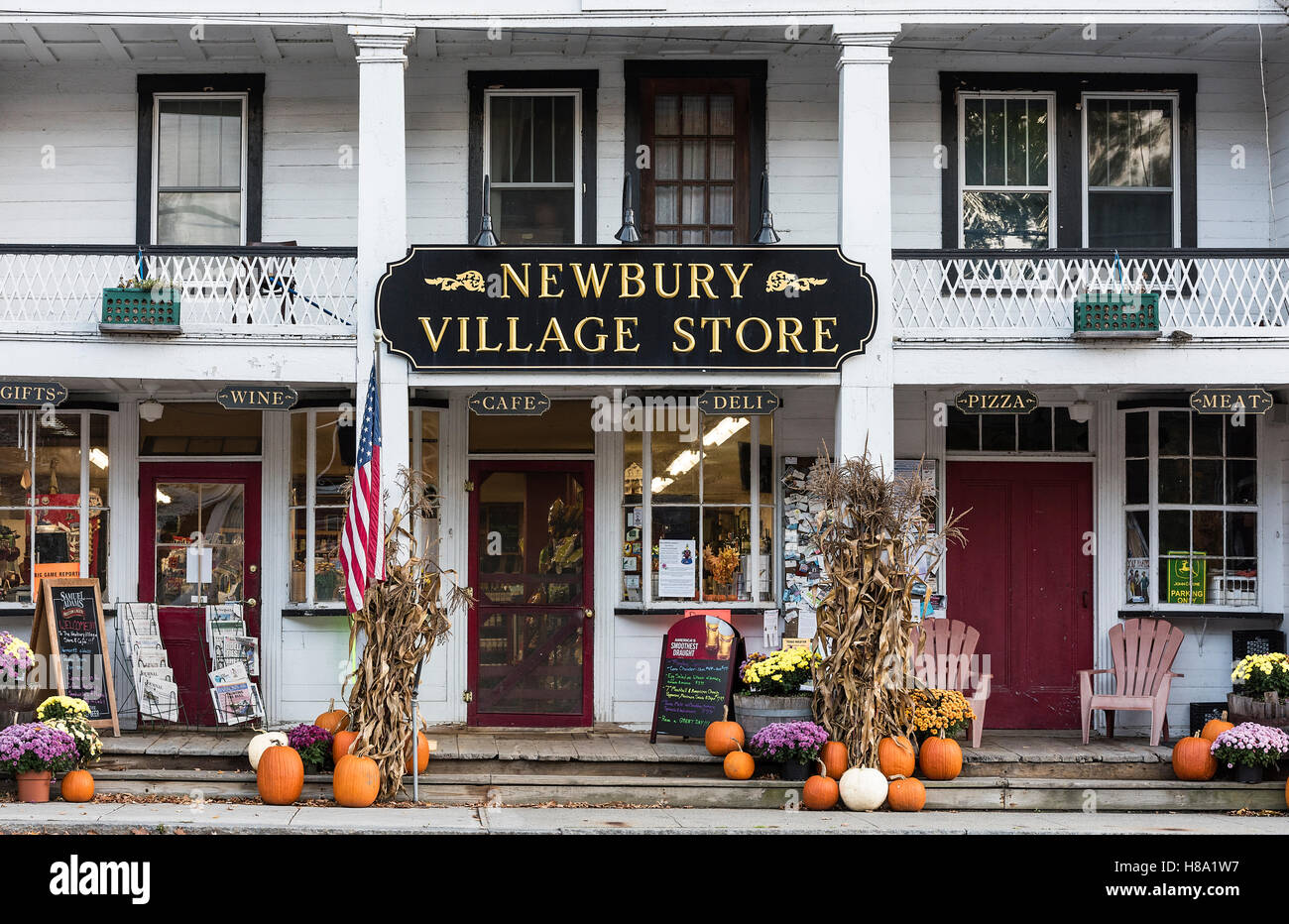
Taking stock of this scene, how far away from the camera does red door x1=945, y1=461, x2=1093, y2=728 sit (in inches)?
531

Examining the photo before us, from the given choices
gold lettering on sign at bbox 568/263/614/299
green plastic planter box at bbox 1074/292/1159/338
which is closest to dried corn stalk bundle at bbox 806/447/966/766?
green plastic planter box at bbox 1074/292/1159/338

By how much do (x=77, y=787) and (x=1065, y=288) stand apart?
30.8ft

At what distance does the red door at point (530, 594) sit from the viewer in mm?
13367

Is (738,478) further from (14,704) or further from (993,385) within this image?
(14,704)

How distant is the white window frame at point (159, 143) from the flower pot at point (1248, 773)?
10.1 meters

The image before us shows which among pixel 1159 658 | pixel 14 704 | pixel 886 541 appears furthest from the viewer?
pixel 1159 658

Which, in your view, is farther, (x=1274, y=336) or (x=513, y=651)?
(x=513, y=651)

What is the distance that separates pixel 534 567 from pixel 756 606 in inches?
86.7

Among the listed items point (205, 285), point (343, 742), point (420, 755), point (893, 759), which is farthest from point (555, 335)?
point (893, 759)

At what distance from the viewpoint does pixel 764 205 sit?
41.0ft

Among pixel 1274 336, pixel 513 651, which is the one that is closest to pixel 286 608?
pixel 513 651

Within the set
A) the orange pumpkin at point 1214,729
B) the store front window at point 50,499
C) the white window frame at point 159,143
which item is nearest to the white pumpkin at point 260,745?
the store front window at point 50,499

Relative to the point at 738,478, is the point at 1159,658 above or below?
below

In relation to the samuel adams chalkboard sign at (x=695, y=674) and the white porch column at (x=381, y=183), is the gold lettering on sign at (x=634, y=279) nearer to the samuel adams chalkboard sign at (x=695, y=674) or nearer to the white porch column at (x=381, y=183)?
the white porch column at (x=381, y=183)
